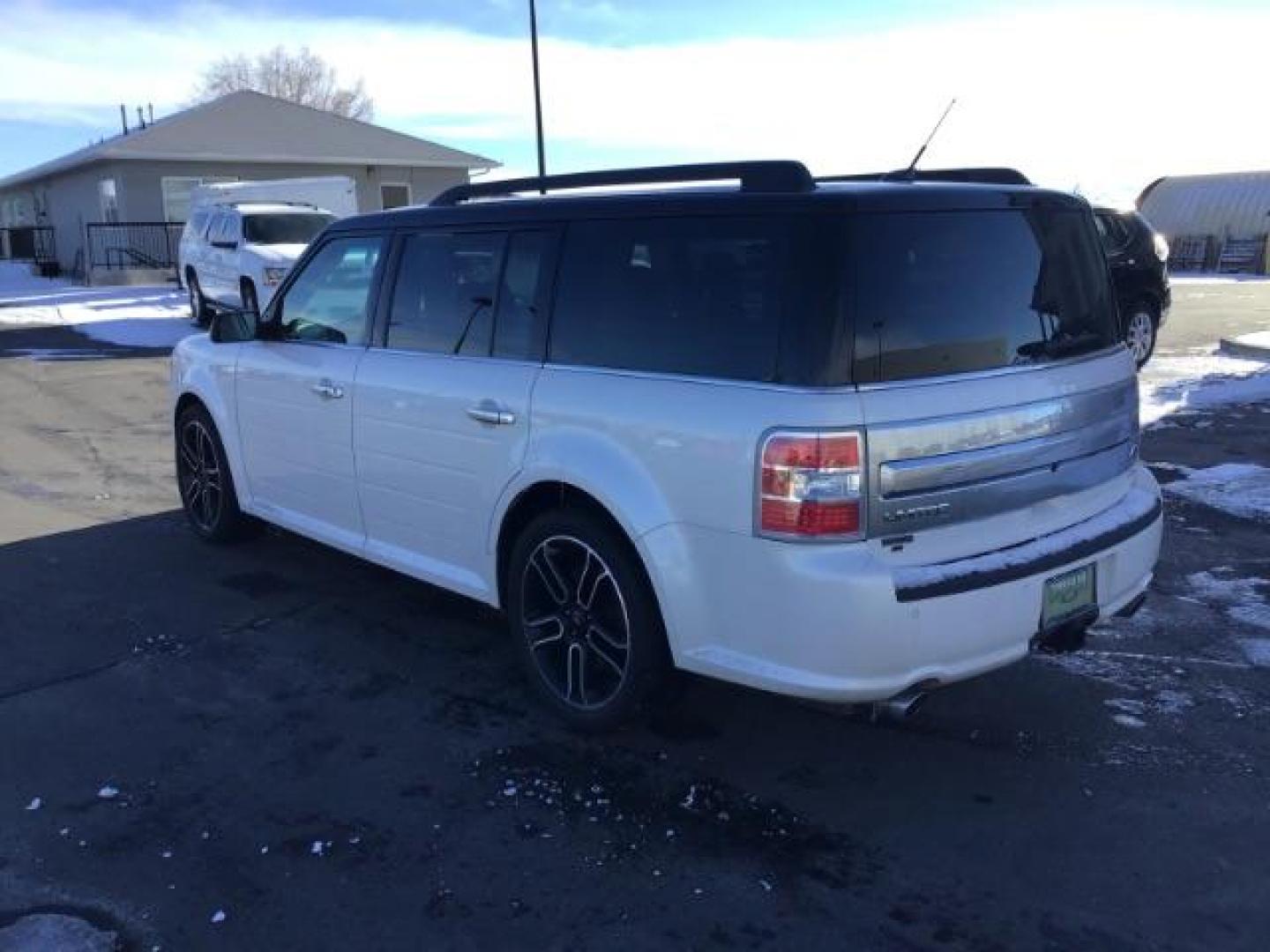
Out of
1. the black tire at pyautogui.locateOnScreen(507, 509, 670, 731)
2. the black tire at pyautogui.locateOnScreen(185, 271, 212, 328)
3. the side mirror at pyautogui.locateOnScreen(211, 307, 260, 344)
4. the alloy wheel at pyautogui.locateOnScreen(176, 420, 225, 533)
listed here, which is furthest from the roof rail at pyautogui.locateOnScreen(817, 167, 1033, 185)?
the black tire at pyautogui.locateOnScreen(185, 271, 212, 328)

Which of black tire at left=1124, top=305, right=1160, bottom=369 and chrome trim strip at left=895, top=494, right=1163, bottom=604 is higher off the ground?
chrome trim strip at left=895, top=494, right=1163, bottom=604

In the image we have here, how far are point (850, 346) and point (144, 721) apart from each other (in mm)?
2950

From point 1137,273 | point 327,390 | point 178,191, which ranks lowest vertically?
point 327,390

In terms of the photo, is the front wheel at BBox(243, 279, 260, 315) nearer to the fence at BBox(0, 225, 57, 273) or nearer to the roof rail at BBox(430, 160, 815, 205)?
the roof rail at BBox(430, 160, 815, 205)

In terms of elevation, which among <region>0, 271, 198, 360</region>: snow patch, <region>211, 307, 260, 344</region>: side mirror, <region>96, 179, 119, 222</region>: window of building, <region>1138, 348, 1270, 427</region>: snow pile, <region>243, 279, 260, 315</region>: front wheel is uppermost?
<region>96, 179, 119, 222</region>: window of building

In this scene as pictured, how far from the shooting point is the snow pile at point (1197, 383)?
1078cm

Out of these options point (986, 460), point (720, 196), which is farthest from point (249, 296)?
point (986, 460)

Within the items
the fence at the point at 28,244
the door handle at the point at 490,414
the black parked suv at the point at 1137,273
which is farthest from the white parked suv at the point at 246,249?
Answer: the fence at the point at 28,244

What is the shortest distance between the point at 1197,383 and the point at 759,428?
10.5 meters

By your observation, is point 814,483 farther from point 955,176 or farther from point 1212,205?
point 1212,205

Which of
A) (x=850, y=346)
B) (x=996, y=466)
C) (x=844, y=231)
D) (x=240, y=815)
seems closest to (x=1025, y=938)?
(x=996, y=466)

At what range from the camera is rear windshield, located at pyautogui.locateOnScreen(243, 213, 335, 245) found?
58.4 feet

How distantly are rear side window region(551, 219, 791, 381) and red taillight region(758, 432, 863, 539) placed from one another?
0.26 meters

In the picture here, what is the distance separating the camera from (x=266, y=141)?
100 ft
